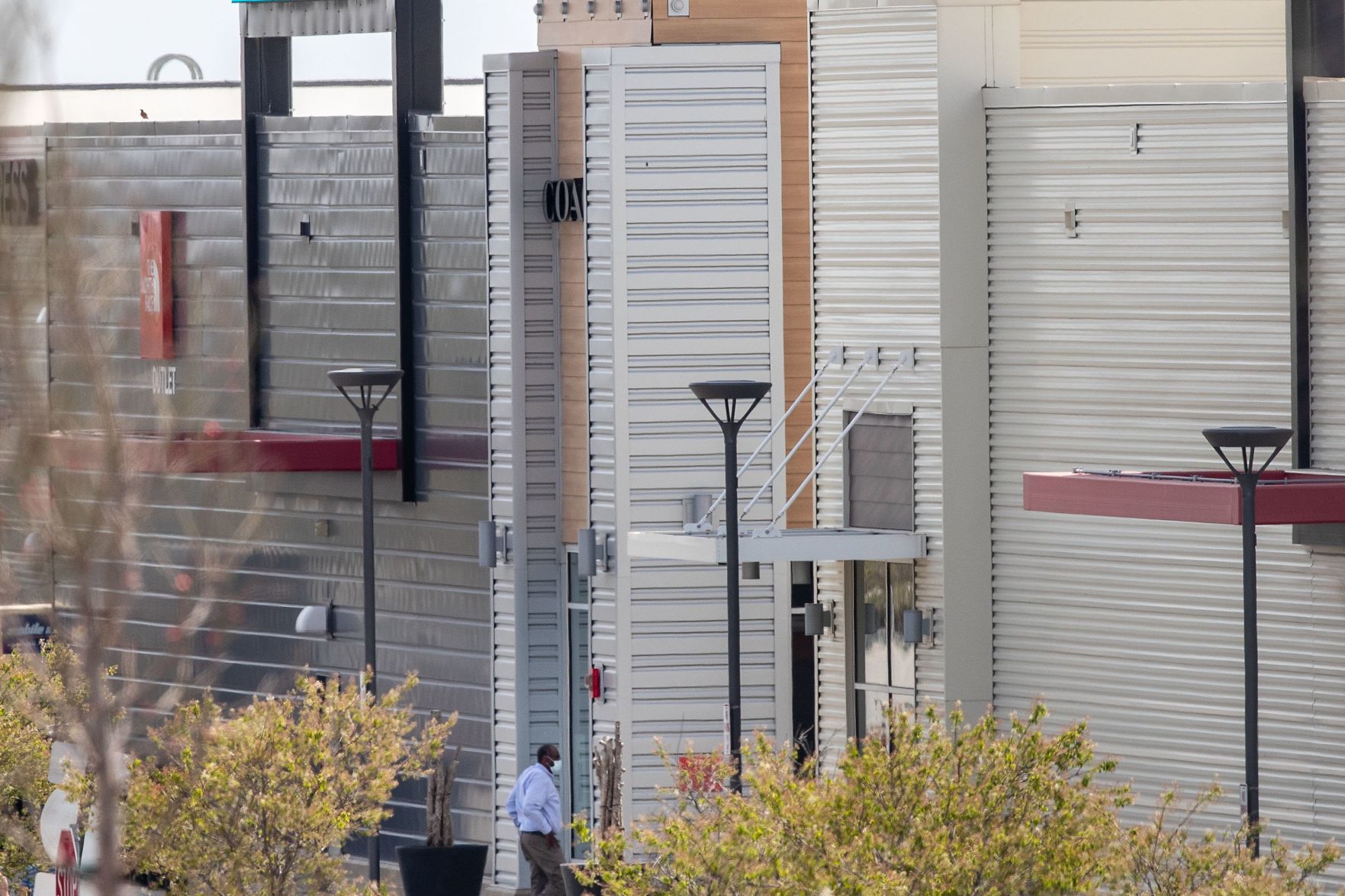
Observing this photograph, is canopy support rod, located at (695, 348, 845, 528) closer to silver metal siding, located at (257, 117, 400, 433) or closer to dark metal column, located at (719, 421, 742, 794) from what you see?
dark metal column, located at (719, 421, 742, 794)

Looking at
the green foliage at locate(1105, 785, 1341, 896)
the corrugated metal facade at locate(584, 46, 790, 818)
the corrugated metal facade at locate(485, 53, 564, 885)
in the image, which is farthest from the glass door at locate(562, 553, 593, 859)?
the green foliage at locate(1105, 785, 1341, 896)

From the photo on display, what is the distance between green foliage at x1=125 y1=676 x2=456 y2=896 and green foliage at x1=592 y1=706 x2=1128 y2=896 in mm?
2689

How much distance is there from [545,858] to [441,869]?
104cm

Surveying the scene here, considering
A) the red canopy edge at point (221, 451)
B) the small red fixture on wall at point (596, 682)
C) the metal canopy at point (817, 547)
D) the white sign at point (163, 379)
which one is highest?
the white sign at point (163, 379)

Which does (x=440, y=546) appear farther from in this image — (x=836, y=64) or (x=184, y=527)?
(x=836, y=64)

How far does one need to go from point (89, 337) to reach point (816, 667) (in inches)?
508

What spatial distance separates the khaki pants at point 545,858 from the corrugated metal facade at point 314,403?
3.19 m

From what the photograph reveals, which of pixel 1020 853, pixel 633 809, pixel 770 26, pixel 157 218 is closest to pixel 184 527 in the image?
pixel 157 218

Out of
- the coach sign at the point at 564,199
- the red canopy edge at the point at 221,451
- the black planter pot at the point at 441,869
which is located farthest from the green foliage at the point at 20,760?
the coach sign at the point at 564,199

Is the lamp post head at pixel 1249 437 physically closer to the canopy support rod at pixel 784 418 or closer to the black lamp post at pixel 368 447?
the canopy support rod at pixel 784 418

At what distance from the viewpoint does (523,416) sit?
24.0 metres

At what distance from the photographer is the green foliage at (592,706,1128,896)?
1293 cm

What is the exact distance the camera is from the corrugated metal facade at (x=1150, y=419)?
1827 cm

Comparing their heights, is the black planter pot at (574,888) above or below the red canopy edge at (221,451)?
below
